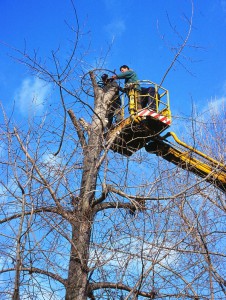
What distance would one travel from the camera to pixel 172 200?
598cm

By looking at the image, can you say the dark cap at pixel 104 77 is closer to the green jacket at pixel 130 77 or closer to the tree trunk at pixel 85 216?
the tree trunk at pixel 85 216

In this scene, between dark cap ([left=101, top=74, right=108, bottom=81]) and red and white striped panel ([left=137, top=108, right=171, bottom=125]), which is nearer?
dark cap ([left=101, top=74, right=108, bottom=81])

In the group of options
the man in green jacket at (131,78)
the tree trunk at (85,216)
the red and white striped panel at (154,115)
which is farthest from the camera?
the man in green jacket at (131,78)

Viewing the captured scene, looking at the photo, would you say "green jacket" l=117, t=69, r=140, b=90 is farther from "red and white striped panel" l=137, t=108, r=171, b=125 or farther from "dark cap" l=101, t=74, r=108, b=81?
"dark cap" l=101, t=74, r=108, b=81

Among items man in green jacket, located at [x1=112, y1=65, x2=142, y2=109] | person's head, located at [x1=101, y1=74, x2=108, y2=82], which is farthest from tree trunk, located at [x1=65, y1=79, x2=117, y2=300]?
man in green jacket, located at [x1=112, y1=65, x2=142, y2=109]

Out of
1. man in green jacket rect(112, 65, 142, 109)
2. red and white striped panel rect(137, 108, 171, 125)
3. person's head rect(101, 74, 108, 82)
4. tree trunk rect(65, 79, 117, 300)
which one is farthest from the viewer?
man in green jacket rect(112, 65, 142, 109)

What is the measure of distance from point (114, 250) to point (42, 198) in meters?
1.07

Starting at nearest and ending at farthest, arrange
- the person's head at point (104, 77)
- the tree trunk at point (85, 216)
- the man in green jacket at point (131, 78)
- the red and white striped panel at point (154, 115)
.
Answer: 1. the tree trunk at point (85, 216)
2. the person's head at point (104, 77)
3. the red and white striped panel at point (154, 115)
4. the man in green jacket at point (131, 78)

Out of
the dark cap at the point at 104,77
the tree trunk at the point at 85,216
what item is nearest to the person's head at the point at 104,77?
the dark cap at the point at 104,77

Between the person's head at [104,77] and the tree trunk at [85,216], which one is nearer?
the tree trunk at [85,216]

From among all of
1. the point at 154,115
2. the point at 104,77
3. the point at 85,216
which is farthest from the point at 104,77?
the point at 85,216

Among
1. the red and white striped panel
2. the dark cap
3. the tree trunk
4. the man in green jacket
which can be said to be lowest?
the tree trunk

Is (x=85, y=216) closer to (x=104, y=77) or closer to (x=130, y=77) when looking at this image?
(x=104, y=77)

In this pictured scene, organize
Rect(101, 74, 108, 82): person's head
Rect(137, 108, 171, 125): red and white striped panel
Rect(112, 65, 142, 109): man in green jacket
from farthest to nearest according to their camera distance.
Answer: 1. Rect(112, 65, 142, 109): man in green jacket
2. Rect(137, 108, 171, 125): red and white striped panel
3. Rect(101, 74, 108, 82): person's head
